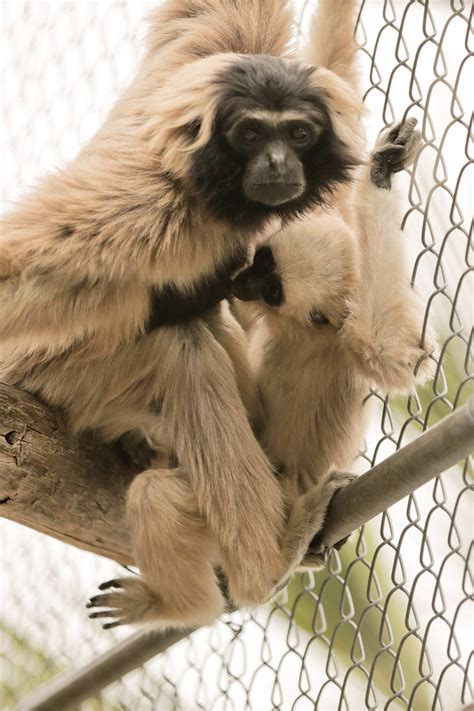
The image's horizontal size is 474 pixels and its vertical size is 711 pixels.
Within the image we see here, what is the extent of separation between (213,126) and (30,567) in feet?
12.0

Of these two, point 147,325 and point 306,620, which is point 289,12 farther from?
point 306,620

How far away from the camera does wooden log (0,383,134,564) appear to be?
345cm

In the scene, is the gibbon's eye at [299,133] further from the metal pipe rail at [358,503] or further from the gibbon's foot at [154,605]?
the gibbon's foot at [154,605]

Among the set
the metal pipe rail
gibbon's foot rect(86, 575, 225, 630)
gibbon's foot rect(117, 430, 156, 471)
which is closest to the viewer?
the metal pipe rail

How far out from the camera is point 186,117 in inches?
124

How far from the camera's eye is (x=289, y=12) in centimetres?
377

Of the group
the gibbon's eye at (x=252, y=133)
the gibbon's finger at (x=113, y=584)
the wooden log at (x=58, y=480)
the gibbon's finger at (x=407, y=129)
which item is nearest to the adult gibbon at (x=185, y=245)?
the gibbon's eye at (x=252, y=133)

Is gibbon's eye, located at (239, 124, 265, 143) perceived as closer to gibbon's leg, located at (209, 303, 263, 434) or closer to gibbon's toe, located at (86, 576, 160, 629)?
gibbon's leg, located at (209, 303, 263, 434)

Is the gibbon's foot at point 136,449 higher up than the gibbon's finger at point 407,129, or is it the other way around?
the gibbon's finger at point 407,129

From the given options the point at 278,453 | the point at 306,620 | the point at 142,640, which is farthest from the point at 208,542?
the point at 306,620

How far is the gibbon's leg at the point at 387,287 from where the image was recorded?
130 inches

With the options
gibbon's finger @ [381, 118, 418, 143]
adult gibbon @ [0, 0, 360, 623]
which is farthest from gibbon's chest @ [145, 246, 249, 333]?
gibbon's finger @ [381, 118, 418, 143]

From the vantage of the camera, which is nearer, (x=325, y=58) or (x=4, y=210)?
(x=4, y=210)

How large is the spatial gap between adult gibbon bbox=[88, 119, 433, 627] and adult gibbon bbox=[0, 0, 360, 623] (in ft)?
0.21
